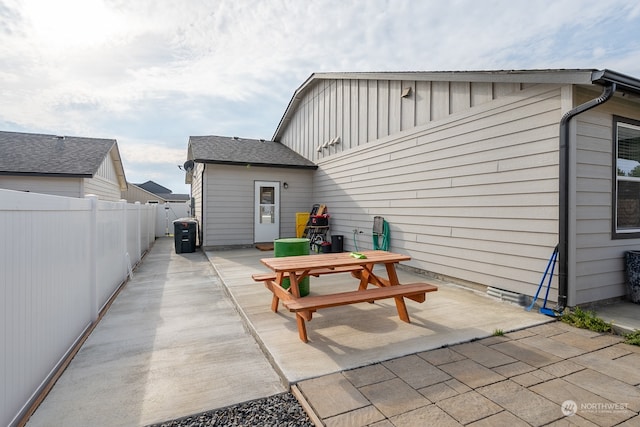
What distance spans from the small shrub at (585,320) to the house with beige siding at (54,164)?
38.3 feet

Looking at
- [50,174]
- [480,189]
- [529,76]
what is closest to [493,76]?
[529,76]

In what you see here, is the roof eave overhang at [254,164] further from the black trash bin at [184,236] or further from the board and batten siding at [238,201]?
the black trash bin at [184,236]

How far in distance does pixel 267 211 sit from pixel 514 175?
724 cm

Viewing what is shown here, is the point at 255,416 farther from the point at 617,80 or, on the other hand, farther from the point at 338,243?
the point at 338,243

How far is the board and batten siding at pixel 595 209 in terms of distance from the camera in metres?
3.54

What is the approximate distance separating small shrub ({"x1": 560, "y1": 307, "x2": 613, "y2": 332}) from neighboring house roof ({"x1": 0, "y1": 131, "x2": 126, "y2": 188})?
1168 centimetres

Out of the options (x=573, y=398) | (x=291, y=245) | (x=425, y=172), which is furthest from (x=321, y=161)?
(x=573, y=398)

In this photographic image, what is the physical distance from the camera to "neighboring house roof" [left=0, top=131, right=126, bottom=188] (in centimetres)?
874

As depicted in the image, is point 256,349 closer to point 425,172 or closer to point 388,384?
point 388,384

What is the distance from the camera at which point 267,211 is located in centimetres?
981

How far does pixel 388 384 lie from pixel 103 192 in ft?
43.7

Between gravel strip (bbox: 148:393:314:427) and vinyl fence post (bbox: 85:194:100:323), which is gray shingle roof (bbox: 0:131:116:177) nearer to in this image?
vinyl fence post (bbox: 85:194:100:323)

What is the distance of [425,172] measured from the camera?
5559 mm

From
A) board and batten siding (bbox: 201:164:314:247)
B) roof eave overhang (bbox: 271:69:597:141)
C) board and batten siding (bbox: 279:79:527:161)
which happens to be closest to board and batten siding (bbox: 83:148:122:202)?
board and batten siding (bbox: 201:164:314:247)
